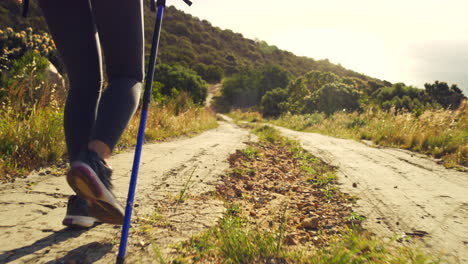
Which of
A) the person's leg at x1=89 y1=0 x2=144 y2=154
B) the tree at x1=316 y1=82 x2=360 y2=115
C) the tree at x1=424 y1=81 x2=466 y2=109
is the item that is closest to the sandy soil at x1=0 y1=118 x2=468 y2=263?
the person's leg at x1=89 y1=0 x2=144 y2=154

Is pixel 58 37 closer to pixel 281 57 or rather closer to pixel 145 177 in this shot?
pixel 145 177

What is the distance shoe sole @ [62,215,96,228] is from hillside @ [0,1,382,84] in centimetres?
3434

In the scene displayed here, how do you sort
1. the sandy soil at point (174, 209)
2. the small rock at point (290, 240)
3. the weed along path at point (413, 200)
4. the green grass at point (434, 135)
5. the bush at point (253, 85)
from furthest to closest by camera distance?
the bush at point (253, 85) → the green grass at point (434, 135) → the weed along path at point (413, 200) → the small rock at point (290, 240) → the sandy soil at point (174, 209)

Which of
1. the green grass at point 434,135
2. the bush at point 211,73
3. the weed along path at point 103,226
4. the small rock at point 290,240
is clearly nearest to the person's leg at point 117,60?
the weed along path at point 103,226

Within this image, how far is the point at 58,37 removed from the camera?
1.17 m

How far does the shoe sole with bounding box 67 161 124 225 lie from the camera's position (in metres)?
0.98

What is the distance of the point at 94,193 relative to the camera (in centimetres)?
102

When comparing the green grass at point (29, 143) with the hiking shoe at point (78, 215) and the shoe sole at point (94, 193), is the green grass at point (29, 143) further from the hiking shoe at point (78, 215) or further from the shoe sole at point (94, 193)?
the shoe sole at point (94, 193)

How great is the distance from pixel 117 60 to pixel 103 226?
758 mm

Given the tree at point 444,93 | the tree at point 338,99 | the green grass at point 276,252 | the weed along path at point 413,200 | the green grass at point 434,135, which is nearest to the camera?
the green grass at point 276,252

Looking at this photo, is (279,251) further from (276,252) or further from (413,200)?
(413,200)

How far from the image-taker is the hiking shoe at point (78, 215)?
1.15 metres

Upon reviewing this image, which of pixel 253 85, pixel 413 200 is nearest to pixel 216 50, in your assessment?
pixel 253 85

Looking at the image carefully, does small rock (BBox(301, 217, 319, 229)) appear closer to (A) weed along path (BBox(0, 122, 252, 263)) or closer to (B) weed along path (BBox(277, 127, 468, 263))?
(B) weed along path (BBox(277, 127, 468, 263))
